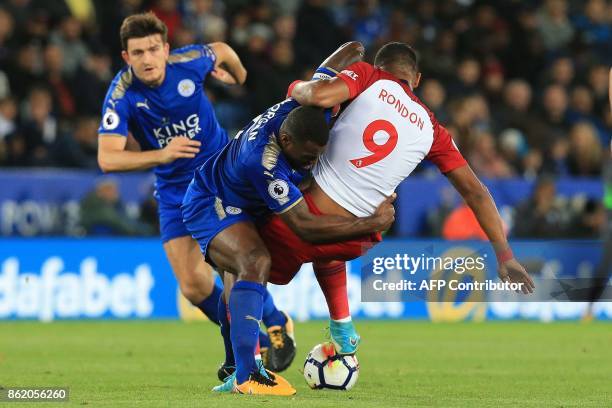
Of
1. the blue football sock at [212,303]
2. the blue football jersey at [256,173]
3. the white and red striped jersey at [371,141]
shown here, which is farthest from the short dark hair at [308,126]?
the blue football sock at [212,303]

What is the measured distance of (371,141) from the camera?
25.3 feet

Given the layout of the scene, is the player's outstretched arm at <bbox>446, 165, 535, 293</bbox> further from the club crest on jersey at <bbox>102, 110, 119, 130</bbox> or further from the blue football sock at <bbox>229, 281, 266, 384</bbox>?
the club crest on jersey at <bbox>102, 110, 119, 130</bbox>

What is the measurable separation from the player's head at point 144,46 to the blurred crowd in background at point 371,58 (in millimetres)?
6963

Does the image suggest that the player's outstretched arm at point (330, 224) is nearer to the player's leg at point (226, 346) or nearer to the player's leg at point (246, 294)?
the player's leg at point (246, 294)

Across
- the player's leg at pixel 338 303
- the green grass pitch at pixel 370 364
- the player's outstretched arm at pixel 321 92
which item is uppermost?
the player's outstretched arm at pixel 321 92

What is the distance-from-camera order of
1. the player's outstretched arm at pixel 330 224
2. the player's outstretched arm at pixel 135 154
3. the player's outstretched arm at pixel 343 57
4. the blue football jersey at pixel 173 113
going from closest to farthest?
the player's outstretched arm at pixel 330 224 → the player's outstretched arm at pixel 343 57 → the player's outstretched arm at pixel 135 154 → the blue football jersey at pixel 173 113

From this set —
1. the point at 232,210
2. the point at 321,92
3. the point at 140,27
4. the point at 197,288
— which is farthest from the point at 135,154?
the point at 321,92

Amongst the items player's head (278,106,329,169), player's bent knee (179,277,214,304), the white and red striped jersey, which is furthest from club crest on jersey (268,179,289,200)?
player's bent knee (179,277,214,304)

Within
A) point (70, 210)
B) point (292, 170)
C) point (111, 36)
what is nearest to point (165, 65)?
point (292, 170)

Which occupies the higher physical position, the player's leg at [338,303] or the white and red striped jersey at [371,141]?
the white and red striped jersey at [371,141]

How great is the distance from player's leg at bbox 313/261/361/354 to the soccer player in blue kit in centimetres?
92

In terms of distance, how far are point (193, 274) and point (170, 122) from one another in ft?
3.84

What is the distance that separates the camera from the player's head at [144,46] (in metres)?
9.39

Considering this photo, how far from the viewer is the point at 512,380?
9055 mm
